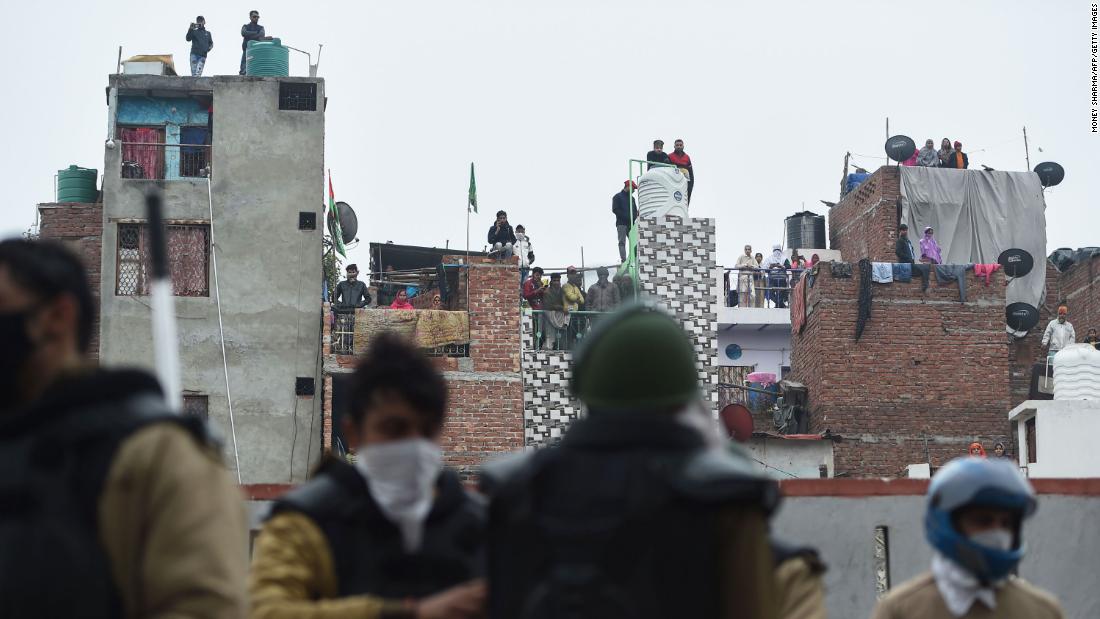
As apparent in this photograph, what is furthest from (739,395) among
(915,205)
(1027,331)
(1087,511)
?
(1087,511)

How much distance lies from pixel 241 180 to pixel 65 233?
3.99 m

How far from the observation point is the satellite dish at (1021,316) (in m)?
40.0

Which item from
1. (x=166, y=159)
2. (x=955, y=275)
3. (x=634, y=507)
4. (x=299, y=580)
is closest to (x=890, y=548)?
(x=299, y=580)

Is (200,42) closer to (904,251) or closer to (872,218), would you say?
(904,251)

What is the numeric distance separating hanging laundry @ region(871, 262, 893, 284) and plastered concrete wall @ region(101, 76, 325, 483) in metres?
11.9

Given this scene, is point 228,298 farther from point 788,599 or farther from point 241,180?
point 788,599

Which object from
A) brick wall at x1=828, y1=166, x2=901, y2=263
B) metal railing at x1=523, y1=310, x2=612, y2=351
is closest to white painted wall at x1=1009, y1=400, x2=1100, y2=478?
metal railing at x1=523, y1=310, x2=612, y2=351

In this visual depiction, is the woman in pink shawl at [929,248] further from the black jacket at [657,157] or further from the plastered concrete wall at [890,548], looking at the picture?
the plastered concrete wall at [890,548]

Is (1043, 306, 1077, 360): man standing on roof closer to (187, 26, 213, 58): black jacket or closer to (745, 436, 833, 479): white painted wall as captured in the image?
(745, 436, 833, 479): white painted wall

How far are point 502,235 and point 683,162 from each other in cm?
476

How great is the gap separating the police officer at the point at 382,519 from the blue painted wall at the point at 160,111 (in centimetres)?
3044

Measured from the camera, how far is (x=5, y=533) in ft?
9.41

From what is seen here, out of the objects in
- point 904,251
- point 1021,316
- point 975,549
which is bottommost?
point 975,549

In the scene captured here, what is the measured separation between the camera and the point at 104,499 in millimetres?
2873
